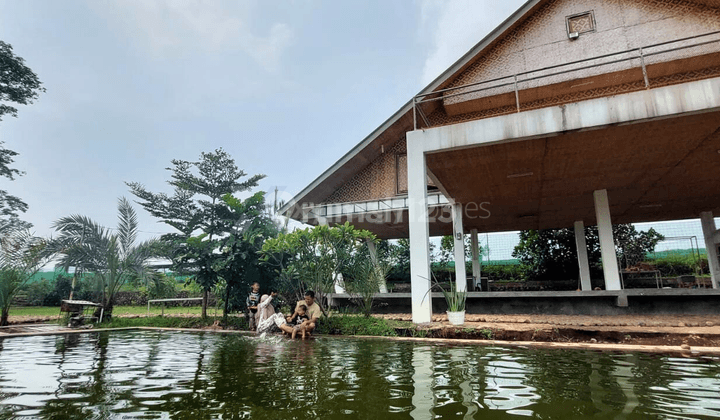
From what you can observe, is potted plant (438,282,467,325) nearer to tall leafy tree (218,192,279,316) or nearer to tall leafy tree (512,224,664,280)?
tall leafy tree (218,192,279,316)

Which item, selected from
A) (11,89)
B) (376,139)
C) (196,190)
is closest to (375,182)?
(376,139)

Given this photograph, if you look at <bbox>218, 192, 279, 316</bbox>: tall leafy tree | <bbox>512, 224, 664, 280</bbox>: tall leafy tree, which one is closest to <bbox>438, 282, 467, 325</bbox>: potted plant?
<bbox>218, 192, 279, 316</bbox>: tall leafy tree

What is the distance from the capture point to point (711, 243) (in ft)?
43.0

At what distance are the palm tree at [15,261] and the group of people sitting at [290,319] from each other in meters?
6.59

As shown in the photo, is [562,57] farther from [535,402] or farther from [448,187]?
[535,402]

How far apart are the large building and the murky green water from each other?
10.4 feet

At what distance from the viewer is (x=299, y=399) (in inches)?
105

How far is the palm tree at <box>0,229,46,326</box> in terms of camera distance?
9.25 metres

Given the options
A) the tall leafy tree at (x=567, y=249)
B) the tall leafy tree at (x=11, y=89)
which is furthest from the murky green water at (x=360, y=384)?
the tall leafy tree at (x=11, y=89)

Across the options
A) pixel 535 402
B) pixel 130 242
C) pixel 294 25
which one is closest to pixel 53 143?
pixel 294 25

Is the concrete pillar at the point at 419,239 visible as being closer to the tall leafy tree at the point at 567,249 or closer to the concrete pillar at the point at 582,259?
the concrete pillar at the point at 582,259

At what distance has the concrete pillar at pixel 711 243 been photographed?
12.9 meters

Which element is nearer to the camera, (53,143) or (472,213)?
(472,213)

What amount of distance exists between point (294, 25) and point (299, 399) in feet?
82.4
